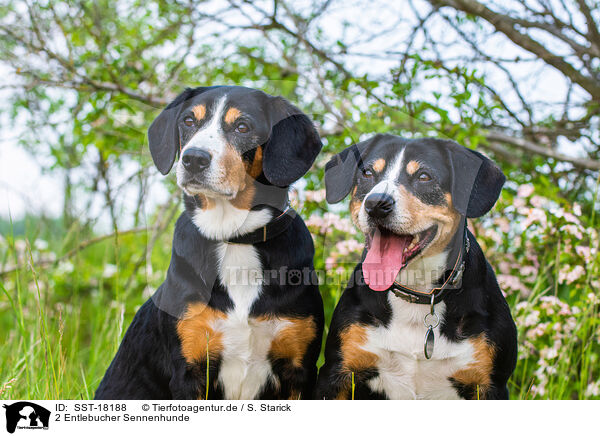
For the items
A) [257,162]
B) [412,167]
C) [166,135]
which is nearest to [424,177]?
[412,167]

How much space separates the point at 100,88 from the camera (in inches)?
157

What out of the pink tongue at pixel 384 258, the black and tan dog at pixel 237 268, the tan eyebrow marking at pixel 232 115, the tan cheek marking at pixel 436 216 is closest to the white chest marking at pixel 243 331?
the black and tan dog at pixel 237 268

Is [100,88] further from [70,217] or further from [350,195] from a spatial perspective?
[350,195]

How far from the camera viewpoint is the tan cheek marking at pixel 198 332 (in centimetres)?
233

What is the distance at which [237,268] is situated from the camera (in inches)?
95.5

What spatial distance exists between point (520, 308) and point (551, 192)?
699mm

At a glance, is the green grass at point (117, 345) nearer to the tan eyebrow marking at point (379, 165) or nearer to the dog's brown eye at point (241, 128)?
the tan eyebrow marking at point (379, 165)

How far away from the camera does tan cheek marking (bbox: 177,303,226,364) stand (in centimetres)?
233

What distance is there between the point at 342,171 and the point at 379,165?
0.49ft

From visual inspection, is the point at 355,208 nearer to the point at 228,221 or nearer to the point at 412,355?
the point at 228,221

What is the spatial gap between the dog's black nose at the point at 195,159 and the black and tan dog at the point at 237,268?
6cm

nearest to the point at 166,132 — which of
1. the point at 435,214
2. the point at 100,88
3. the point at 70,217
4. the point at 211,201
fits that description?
the point at 211,201

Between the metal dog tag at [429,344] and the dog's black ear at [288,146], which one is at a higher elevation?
the dog's black ear at [288,146]
